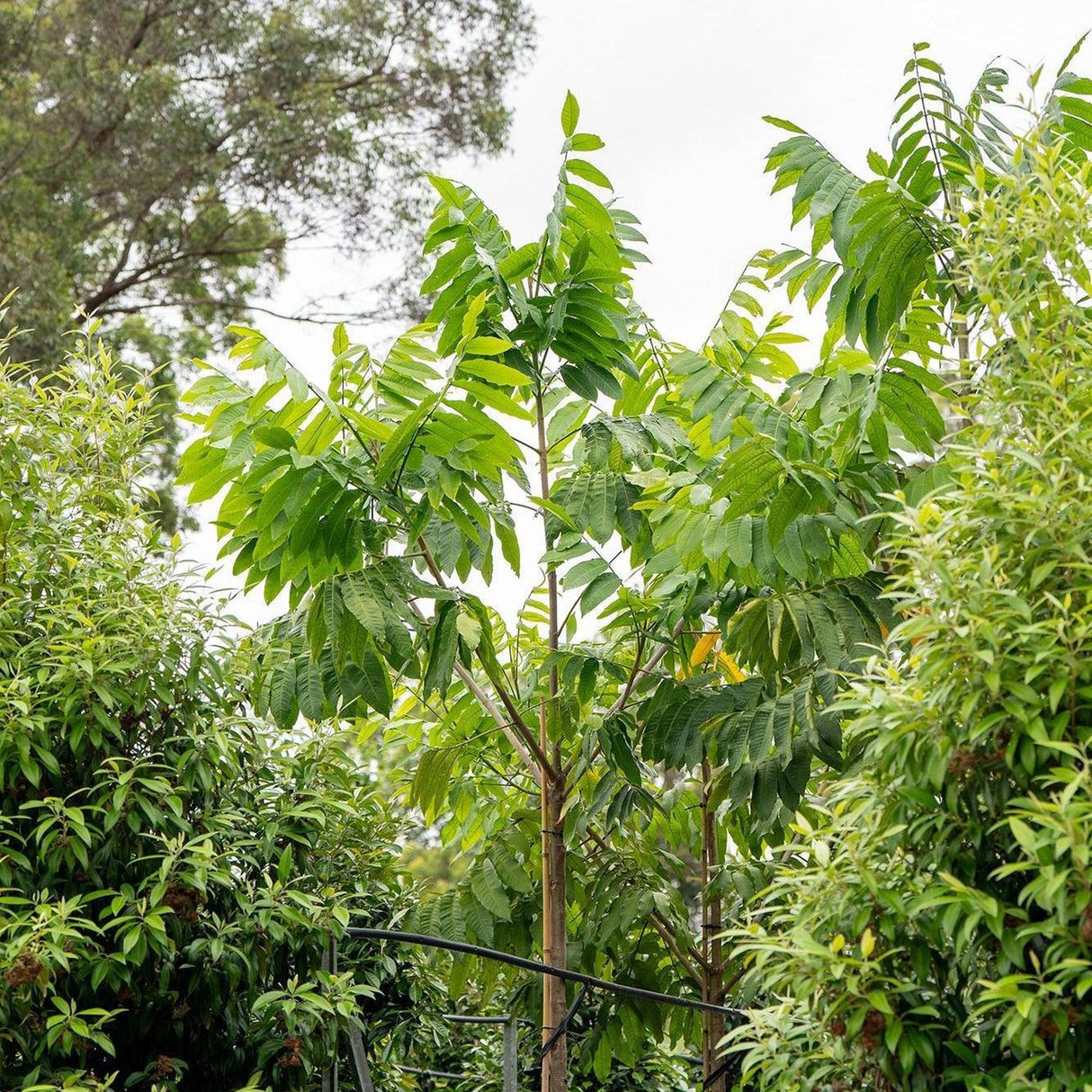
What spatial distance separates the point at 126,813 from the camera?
10.9 ft

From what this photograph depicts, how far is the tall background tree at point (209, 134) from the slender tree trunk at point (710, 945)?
32.7ft

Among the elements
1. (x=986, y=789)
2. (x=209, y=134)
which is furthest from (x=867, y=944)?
(x=209, y=134)

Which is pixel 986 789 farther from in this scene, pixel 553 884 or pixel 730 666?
pixel 730 666

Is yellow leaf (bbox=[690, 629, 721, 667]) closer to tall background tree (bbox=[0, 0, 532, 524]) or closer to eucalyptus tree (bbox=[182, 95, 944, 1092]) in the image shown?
eucalyptus tree (bbox=[182, 95, 944, 1092])

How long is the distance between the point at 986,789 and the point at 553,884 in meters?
1.77

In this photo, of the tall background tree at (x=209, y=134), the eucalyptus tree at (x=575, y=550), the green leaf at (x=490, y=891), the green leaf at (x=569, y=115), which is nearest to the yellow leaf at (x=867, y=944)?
the eucalyptus tree at (x=575, y=550)

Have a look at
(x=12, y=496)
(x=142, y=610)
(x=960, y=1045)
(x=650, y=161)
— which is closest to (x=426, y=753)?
(x=142, y=610)

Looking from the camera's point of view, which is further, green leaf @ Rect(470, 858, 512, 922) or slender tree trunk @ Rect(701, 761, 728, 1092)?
slender tree trunk @ Rect(701, 761, 728, 1092)

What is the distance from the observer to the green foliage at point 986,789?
6.88ft

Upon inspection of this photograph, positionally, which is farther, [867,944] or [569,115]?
[569,115]

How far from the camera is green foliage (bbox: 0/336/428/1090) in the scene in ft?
10.4

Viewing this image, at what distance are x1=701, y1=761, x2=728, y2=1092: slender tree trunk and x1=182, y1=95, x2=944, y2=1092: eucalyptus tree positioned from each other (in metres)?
0.01

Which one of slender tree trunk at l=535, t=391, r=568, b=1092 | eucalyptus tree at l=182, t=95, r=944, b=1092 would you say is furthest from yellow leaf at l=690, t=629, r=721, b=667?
slender tree trunk at l=535, t=391, r=568, b=1092

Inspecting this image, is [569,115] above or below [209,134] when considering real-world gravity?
below
